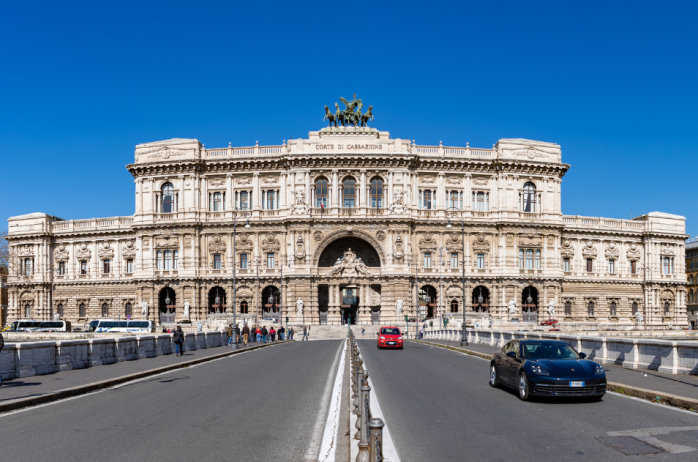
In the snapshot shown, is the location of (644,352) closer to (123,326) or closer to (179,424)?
A: (179,424)

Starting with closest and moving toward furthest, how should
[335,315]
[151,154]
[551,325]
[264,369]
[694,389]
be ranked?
1. [694,389]
2. [264,369]
3. [551,325]
4. [335,315]
5. [151,154]

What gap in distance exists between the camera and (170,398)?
53.2 ft

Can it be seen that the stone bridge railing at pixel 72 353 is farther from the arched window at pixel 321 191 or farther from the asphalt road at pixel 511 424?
the arched window at pixel 321 191

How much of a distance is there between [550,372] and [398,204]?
61.1 metres

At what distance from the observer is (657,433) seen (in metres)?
11.1

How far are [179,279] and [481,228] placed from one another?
119 feet

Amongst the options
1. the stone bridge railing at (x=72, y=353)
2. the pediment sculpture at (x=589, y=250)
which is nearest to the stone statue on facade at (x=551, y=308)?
the pediment sculpture at (x=589, y=250)

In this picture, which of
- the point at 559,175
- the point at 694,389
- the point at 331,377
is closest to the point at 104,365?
the point at 331,377

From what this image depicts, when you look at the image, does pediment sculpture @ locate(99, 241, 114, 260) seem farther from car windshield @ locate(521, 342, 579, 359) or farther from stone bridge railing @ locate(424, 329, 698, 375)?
A: car windshield @ locate(521, 342, 579, 359)

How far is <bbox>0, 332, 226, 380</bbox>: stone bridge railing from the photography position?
20.0 meters

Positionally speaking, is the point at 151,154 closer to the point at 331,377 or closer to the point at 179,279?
the point at 179,279

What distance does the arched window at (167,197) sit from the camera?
79812 mm

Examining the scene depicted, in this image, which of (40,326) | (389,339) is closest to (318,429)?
(389,339)

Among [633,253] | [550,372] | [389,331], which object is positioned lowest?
[389,331]
